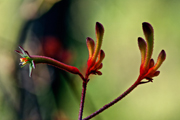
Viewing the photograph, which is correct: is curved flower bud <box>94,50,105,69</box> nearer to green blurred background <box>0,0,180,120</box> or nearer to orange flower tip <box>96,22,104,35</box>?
orange flower tip <box>96,22,104,35</box>

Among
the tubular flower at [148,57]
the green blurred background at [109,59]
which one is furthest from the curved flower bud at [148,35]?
the green blurred background at [109,59]

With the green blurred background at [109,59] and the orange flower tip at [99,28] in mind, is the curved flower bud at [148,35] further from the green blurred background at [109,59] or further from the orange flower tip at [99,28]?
the green blurred background at [109,59]

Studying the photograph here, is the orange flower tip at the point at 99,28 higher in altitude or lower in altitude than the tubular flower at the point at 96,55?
higher

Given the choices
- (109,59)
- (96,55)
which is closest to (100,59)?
(96,55)

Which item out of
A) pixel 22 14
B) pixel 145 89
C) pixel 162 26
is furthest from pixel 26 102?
pixel 162 26

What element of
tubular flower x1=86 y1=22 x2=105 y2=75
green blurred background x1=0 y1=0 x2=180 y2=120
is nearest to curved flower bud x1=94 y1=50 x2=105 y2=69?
tubular flower x1=86 y1=22 x2=105 y2=75

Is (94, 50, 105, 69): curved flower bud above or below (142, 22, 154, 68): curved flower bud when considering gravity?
above

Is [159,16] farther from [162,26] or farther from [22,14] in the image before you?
[22,14]

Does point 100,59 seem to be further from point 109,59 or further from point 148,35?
point 109,59
